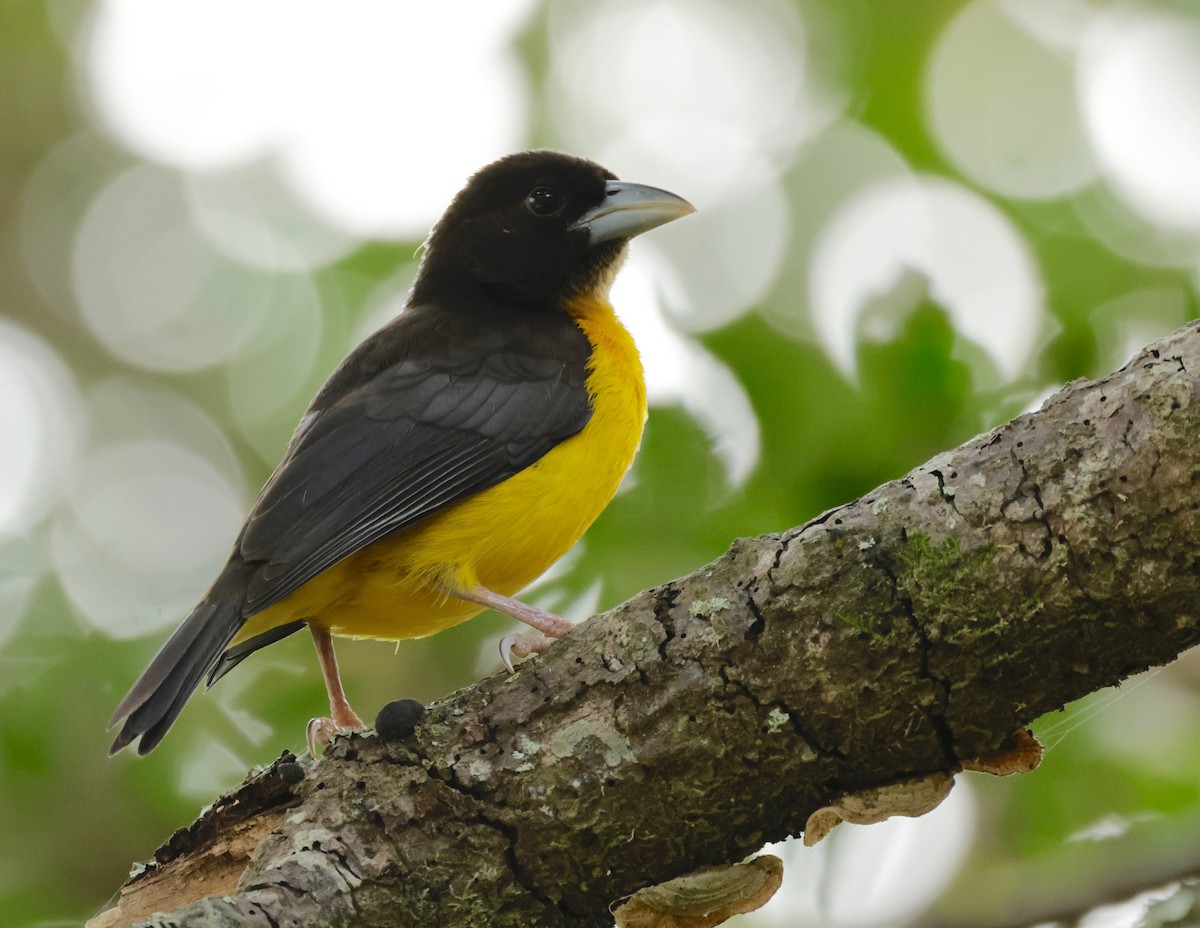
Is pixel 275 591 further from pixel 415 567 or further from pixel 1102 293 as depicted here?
pixel 1102 293

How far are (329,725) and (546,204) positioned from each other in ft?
8.31

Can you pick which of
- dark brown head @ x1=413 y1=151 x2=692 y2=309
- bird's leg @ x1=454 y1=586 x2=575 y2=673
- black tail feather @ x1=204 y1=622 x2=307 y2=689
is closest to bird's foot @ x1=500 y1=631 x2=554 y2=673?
bird's leg @ x1=454 y1=586 x2=575 y2=673

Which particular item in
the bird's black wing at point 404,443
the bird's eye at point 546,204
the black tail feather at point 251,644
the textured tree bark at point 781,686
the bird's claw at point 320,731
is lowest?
the textured tree bark at point 781,686

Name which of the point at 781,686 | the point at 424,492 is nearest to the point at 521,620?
the point at 424,492

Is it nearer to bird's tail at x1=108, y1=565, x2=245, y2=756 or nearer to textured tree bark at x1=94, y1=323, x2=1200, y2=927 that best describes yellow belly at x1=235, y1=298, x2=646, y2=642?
bird's tail at x1=108, y1=565, x2=245, y2=756

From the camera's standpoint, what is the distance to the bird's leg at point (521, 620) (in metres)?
3.79

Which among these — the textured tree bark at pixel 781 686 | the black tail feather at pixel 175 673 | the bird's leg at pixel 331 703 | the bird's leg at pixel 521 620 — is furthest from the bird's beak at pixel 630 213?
the textured tree bark at pixel 781 686

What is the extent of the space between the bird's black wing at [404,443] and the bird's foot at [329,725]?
0.78m

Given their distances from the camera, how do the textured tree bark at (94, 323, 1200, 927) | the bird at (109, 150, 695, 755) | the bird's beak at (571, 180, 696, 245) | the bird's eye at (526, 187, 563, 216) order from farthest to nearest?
the bird's eye at (526, 187, 563, 216) → the bird's beak at (571, 180, 696, 245) → the bird at (109, 150, 695, 755) → the textured tree bark at (94, 323, 1200, 927)

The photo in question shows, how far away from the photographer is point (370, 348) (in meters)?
5.27

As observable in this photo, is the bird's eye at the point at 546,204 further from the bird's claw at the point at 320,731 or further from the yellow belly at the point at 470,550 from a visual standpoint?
the bird's claw at the point at 320,731

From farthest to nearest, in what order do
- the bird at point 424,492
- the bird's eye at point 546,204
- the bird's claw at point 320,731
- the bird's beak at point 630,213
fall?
the bird's eye at point 546,204 → the bird's beak at point 630,213 → the bird's claw at point 320,731 → the bird at point 424,492

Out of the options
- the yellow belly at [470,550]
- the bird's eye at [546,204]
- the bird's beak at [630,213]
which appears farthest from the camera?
the bird's eye at [546,204]

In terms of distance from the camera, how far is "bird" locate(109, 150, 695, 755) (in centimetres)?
413
